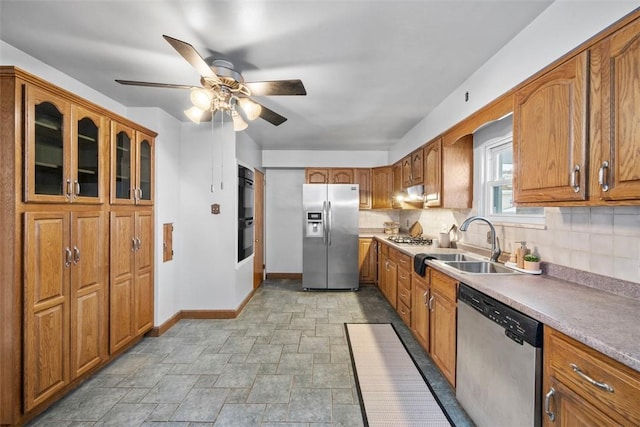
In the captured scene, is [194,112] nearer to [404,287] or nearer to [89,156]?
[89,156]

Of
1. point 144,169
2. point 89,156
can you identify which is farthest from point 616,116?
point 144,169

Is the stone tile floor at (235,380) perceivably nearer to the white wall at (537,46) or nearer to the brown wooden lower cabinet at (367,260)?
the brown wooden lower cabinet at (367,260)

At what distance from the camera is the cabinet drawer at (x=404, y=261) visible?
2908 millimetres

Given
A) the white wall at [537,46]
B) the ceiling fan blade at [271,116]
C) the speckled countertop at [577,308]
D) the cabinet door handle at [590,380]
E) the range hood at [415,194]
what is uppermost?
the white wall at [537,46]

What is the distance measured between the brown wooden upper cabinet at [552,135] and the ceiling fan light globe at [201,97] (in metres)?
2.05

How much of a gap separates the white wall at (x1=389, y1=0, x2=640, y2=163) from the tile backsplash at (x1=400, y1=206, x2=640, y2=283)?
2.86ft

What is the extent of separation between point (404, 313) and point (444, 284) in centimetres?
117

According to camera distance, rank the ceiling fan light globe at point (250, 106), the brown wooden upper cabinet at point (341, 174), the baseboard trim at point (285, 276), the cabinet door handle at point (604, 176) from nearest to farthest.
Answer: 1. the cabinet door handle at point (604, 176)
2. the ceiling fan light globe at point (250, 106)
3. the brown wooden upper cabinet at point (341, 174)
4. the baseboard trim at point (285, 276)

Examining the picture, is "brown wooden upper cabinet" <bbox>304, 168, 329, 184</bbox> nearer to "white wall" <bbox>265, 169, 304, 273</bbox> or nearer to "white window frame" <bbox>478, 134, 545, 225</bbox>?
"white wall" <bbox>265, 169, 304, 273</bbox>

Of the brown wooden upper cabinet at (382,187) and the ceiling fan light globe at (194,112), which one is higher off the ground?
the ceiling fan light globe at (194,112)

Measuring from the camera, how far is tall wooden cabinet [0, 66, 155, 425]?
1620 millimetres

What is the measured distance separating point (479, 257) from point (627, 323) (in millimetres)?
1494

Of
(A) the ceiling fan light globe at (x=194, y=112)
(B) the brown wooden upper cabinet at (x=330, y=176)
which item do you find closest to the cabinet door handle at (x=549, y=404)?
(A) the ceiling fan light globe at (x=194, y=112)

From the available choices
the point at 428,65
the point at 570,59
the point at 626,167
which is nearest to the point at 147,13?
the point at 428,65
